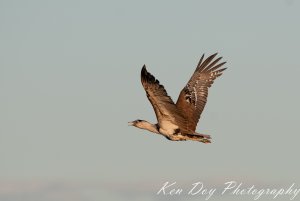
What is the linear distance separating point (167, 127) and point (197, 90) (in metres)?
3.31

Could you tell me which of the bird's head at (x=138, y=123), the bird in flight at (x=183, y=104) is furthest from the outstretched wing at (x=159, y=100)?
the bird's head at (x=138, y=123)

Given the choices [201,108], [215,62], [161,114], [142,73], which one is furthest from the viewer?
[215,62]

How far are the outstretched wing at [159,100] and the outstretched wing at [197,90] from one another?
2.96ft

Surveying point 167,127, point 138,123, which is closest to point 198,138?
point 167,127

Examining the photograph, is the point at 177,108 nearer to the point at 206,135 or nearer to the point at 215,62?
the point at 206,135

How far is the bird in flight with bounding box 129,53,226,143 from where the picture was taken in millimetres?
26016

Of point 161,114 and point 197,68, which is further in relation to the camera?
point 197,68

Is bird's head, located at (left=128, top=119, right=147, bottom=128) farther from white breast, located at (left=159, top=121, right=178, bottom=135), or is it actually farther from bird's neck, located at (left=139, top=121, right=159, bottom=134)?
white breast, located at (left=159, top=121, right=178, bottom=135)

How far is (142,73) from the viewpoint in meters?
25.5

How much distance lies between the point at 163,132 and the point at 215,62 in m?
5.32

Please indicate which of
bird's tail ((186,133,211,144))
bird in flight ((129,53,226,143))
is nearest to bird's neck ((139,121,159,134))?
bird in flight ((129,53,226,143))

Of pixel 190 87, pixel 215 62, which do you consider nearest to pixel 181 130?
pixel 190 87

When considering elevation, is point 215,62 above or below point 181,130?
above

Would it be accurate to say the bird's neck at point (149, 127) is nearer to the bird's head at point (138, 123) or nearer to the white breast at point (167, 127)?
the bird's head at point (138, 123)
